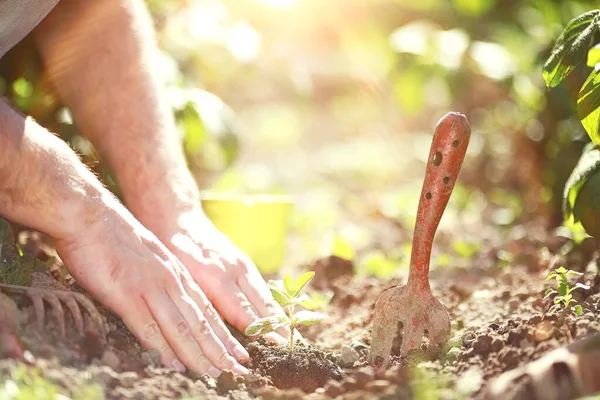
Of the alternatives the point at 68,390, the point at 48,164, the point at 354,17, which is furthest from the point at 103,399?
the point at 354,17

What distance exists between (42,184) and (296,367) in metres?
0.69

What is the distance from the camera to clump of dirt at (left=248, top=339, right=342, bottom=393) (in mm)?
1614

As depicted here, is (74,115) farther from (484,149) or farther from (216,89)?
(484,149)

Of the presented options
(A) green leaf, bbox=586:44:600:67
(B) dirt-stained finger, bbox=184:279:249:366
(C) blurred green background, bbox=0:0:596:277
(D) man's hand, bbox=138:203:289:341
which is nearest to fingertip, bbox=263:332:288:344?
(D) man's hand, bbox=138:203:289:341

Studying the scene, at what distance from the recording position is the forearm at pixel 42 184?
1624 millimetres

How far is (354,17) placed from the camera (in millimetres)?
4793

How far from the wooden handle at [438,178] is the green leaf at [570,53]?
0.26 meters

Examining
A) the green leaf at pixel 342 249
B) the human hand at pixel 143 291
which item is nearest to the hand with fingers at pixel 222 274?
the human hand at pixel 143 291

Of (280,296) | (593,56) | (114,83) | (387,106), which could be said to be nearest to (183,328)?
(280,296)

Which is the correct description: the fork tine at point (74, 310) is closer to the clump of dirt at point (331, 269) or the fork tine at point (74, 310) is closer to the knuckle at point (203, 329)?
the knuckle at point (203, 329)

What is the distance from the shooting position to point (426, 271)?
1.72 m

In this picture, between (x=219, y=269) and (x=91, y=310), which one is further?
(x=219, y=269)

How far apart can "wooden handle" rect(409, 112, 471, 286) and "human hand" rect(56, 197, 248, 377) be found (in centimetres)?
48

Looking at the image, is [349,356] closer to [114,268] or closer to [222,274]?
[222,274]
